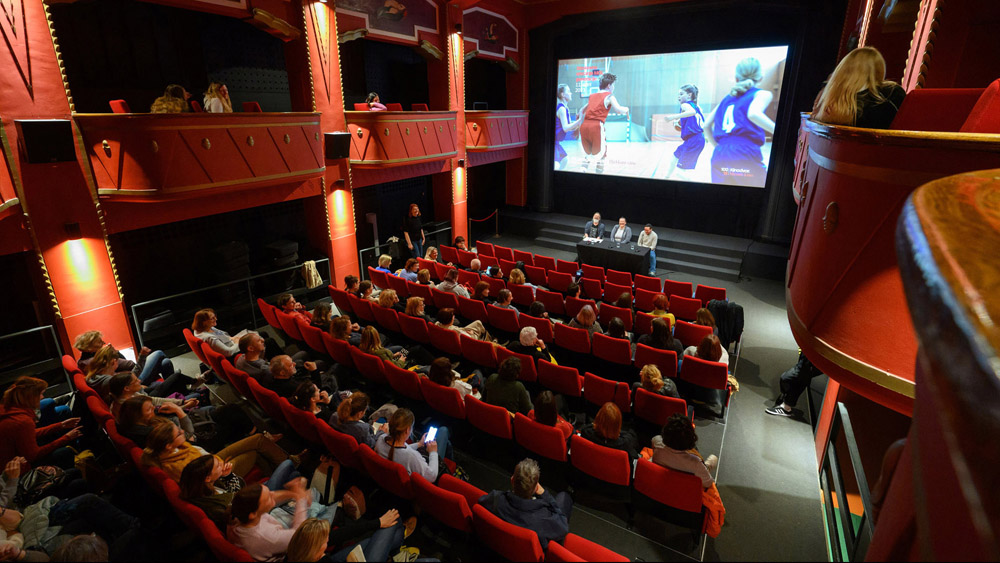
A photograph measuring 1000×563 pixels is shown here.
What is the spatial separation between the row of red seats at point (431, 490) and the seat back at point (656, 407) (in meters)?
1.92

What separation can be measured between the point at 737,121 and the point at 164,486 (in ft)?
41.1

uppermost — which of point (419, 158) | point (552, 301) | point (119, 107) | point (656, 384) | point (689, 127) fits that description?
point (119, 107)

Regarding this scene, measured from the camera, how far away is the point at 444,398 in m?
4.74

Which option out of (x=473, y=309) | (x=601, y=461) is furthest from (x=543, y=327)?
(x=601, y=461)

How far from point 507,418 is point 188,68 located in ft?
27.6

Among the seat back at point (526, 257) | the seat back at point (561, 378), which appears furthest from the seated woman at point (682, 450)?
the seat back at point (526, 257)

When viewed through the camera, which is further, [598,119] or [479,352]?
[598,119]

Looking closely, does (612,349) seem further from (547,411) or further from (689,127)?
(689,127)

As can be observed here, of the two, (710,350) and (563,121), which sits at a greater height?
(563,121)

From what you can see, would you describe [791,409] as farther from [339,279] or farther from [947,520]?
[339,279]

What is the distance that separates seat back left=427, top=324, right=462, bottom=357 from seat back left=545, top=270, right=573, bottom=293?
3.07 meters

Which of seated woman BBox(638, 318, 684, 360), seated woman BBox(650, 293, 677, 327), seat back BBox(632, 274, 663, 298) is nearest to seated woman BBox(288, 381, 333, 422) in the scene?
seated woman BBox(638, 318, 684, 360)

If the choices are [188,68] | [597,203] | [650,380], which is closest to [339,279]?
[188,68]

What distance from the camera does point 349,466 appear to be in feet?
13.4
